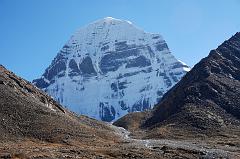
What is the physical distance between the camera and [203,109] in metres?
157

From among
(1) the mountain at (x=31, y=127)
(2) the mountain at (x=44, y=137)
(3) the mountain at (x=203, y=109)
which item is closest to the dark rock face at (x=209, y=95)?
(3) the mountain at (x=203, y=109)

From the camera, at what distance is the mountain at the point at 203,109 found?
139m

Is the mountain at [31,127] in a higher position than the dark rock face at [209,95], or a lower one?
lower

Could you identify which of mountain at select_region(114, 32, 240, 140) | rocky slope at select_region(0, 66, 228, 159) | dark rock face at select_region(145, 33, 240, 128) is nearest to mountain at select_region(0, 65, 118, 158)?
rocky slope at select_region(0, 66, 228, 159)

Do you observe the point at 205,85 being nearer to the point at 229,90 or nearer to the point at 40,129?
the point at 229,90

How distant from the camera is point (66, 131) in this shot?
109m

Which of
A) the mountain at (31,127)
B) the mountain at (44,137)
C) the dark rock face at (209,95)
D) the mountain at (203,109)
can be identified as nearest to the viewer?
the mountain at (44,137)

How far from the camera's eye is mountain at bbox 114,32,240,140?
139m

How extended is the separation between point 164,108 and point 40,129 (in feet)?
233

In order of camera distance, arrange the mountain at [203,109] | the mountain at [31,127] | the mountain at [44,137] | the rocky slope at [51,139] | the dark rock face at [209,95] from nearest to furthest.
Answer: the mountain at [44,137] → the rocky slope at [51,139] → the mountain at [31,127] → the mountain at [203,109] → the dark rock face at [209,95]

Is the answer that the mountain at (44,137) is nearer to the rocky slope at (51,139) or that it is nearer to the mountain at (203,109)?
the rocky slope at (51,139)

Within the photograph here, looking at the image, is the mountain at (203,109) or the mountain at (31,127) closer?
the mountain at (31,127)

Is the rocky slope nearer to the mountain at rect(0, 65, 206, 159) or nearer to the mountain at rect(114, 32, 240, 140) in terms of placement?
the mountain at rect(0, 65, 206, 159)

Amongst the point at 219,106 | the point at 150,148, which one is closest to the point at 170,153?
the point at 150,148
